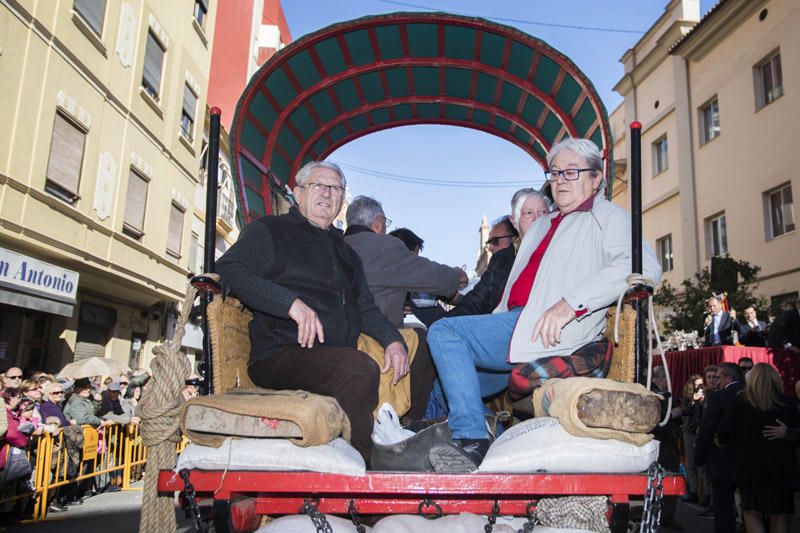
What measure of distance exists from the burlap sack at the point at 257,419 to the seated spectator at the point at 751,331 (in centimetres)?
1093

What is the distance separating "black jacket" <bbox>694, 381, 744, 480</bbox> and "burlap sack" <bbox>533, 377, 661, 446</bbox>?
205 inches

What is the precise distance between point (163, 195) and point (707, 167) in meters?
15.5

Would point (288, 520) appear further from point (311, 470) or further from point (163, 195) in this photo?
point (163, 195)

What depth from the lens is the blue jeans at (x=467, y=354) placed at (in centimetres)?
287

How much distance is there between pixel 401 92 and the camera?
5574mm

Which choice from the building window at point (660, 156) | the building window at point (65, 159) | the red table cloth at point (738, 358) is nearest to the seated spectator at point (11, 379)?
the building window at point (65, 159)

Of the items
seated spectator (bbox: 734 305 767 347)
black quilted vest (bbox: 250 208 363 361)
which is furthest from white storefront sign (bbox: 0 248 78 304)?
seated spectator (bbox: 734 305 767 347)

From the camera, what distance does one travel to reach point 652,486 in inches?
91.9

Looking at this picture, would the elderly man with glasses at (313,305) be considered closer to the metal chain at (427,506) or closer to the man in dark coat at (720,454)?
the metal chain at (427,506)

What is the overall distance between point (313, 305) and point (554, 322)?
1.19 metres

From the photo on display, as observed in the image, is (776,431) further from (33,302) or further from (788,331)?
(33,302)

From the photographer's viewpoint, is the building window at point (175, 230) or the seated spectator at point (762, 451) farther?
the building window at point (175, 230)

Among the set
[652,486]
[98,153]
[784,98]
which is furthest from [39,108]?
[784,98]

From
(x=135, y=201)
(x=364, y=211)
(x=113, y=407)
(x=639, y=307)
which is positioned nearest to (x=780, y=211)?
(x=364, y=211)
